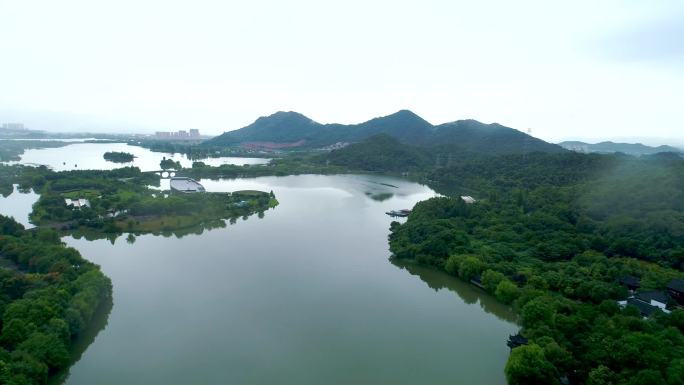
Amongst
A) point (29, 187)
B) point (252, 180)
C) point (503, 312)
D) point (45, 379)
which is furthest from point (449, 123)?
point (45, 379)

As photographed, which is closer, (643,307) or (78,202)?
(643,307)

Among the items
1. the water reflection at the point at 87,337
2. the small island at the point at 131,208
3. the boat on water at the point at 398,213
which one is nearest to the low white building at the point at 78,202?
the small island at the point at 131,208

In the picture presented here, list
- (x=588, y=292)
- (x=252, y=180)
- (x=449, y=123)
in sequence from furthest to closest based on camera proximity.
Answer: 1. (x=449, y=123)
2. (x=252, y=180)
3. (x=588, y=292)

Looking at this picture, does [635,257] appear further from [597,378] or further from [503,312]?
[597,378]

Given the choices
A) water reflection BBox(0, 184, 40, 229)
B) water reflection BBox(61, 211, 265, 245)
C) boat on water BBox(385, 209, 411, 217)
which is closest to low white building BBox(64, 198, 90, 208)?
water reflection BBox(0, 184, 40, 229)

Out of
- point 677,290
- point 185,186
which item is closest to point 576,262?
point 677,290

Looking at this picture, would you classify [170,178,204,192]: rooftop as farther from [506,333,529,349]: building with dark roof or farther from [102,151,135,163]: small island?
[102,151,135,163]: small island

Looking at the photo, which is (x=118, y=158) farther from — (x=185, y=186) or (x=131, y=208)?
(x=131, y=208)
